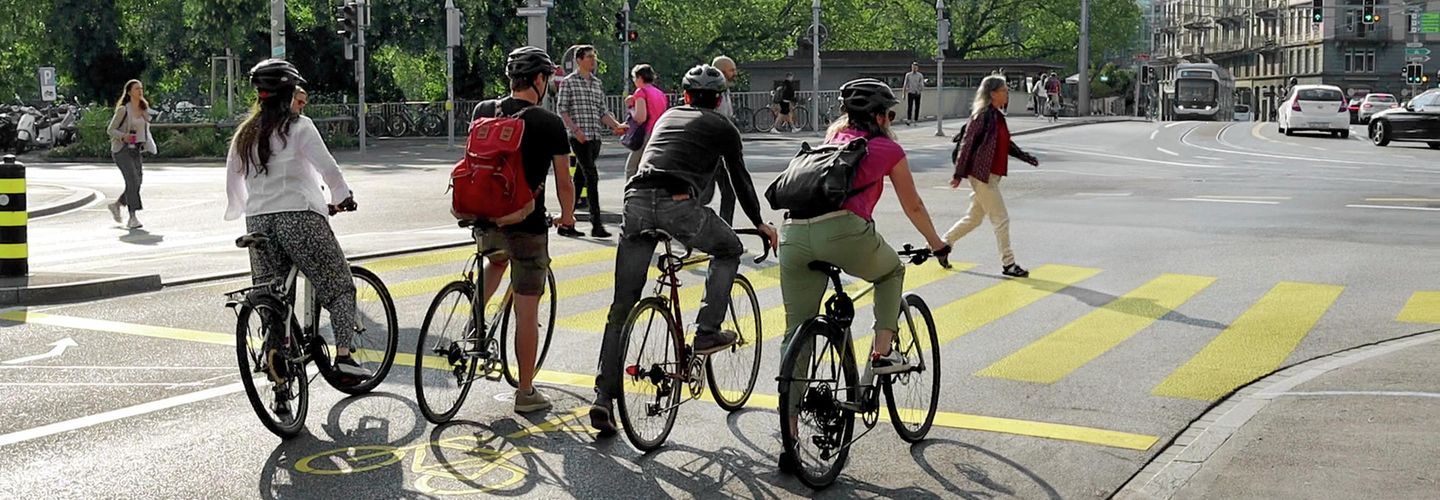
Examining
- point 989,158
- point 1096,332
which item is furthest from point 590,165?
point 1096,332

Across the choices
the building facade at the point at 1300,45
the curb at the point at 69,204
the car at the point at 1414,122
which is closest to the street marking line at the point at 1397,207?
the curb at the point at 69,204

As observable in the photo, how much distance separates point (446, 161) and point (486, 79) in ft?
53.7

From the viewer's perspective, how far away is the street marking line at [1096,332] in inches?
349

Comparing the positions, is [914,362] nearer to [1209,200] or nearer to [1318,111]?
[1209,200]

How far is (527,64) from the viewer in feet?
24.3

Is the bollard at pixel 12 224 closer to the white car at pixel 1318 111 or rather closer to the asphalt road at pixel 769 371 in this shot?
the asphalt road at pixel 769 371

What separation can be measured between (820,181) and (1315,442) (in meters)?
2.35

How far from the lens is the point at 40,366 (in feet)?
28.9

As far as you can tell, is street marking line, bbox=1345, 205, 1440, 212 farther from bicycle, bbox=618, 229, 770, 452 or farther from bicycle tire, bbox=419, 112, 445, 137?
bicycle tire, bbox=419, 112, 445, 137

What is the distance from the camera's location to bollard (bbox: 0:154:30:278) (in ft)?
39.7

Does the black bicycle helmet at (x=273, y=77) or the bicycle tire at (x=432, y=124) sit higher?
the black bicycle helmet at (x=273, y=77)

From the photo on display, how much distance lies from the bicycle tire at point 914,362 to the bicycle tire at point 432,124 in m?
39.0

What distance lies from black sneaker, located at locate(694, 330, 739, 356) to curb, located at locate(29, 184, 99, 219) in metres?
14.9

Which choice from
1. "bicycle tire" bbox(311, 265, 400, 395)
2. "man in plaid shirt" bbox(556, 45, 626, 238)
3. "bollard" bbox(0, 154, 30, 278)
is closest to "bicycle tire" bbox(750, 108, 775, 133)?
"man in plaid shirt" bbox(556, 45, 626, 238)
